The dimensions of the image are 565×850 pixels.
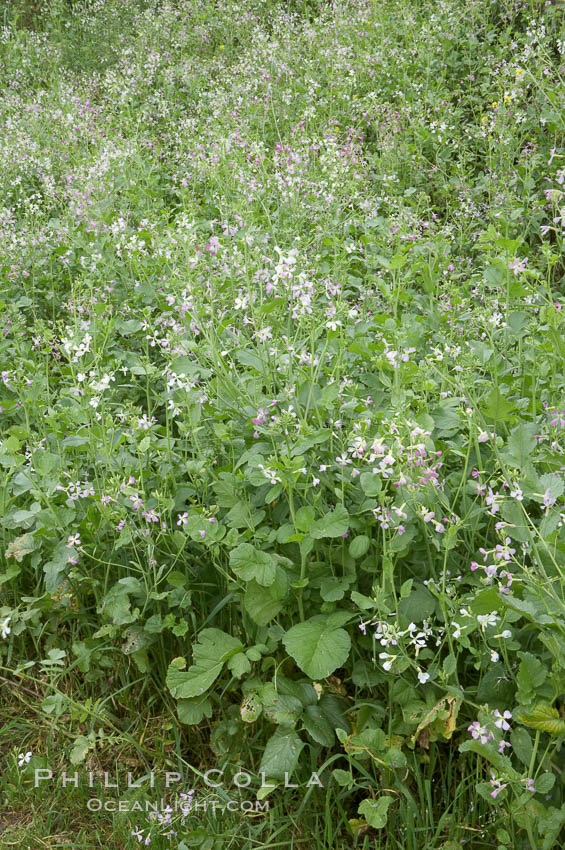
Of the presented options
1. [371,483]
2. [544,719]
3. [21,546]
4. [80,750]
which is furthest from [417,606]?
[21,546]

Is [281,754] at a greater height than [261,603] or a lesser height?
lesser

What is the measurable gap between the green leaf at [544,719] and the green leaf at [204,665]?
850mm

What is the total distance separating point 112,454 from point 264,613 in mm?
861

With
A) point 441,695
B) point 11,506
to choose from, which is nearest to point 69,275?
point 11,506

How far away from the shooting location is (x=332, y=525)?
2.05m

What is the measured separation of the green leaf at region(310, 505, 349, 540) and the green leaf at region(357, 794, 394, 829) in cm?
67

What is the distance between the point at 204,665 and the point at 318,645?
39cm

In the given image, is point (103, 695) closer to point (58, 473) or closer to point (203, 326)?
point (58, 473)

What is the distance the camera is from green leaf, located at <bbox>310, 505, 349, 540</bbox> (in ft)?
6.64

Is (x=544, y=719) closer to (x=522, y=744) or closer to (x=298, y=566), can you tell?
(x=522, y=744)

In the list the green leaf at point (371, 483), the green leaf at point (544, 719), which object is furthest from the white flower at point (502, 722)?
the green leaf at point (371, 483)

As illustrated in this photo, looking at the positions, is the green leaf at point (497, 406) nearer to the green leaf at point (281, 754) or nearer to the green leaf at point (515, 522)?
the green leaf at point (515, 522)

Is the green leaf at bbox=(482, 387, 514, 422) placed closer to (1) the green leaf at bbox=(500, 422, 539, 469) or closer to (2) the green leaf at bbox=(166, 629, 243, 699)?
(1) the green leaf at bbox=(500, 422, 539, 469)

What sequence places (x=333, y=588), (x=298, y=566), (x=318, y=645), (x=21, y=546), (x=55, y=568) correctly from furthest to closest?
1. (x=21, y=546)
2. (x=55, y=568)
3. (x=298, y=566)
4. (x=333, y=588)
5. (x=318, y=645)
